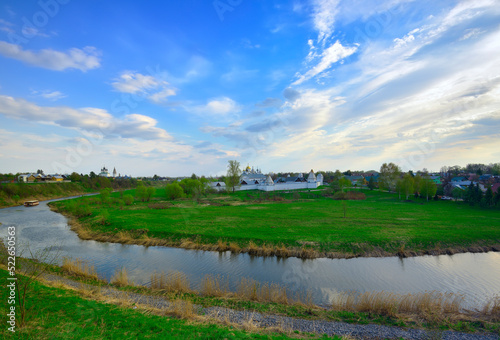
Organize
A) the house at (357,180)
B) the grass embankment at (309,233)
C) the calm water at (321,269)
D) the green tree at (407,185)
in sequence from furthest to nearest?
the house at (357,180)
the green tree at (407,185)
the grass embankment at (309,233)
the calm water at (321,269)

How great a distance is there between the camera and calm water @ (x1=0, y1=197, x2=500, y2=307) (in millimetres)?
14484

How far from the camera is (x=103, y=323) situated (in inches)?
335

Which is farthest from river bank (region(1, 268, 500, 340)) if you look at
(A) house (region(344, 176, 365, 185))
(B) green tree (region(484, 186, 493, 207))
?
(A) house (region(344, 176, 365, 185))

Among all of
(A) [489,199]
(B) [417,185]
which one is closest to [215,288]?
(A) [489,199]

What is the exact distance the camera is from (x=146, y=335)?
8.02 m

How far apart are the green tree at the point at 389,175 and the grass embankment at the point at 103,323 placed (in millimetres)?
72391

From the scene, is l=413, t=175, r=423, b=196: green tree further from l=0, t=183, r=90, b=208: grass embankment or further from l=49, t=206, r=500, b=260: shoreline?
l=0, t=183, r=90, b=208: grass embankment

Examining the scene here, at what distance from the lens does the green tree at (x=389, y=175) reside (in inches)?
2660

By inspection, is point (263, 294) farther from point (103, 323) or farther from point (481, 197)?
point (481, 197)

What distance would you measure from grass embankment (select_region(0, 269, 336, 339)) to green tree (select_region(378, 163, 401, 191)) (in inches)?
2850

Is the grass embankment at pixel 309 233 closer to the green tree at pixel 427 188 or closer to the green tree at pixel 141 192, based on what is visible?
the green tree at pixel 427 188

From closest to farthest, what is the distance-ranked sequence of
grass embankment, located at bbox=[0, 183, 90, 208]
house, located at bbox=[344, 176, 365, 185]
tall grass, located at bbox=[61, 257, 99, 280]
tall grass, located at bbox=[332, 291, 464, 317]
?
tall grass, located at bbox=[332, 291, 464, 317] → tall grass, located at bbox=[61, 257, 99, 280] → grass embankment, located at bbox=[0, 183, 90, 208] → house, located at bbox=[344, 176, 365, 185]

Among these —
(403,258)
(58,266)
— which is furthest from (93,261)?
(403,258)

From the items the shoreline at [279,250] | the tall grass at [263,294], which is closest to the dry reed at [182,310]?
the tall grass at [263,294]
